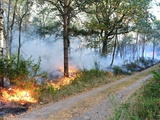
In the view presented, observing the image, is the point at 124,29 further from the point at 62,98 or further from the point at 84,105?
the point at 84,105

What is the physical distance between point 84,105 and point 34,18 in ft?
73.6

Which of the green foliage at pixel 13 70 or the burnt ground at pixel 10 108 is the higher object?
the green foliage at pixel 13 70

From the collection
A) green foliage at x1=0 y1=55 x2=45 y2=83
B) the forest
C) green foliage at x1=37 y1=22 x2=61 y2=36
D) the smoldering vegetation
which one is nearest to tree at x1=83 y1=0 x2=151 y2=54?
the forest

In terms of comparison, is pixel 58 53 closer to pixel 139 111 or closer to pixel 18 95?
pixel 18 95

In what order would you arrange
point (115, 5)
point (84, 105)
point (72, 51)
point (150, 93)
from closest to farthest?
point (150, 93), point (84, 105), point (115, 5), point (72, 51)

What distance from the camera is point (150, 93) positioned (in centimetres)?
765

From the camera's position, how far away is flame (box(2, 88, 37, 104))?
9.28 m

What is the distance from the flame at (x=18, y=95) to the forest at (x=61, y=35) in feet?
0.57

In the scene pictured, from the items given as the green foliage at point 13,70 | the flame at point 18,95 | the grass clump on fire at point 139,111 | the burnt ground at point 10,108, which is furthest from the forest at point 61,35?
the grass clump on fire at point 139,111

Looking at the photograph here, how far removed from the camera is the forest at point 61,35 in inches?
411

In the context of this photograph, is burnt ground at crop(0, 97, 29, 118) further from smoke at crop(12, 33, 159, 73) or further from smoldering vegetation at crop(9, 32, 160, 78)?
smoke at crop(12, 33, 159, 73)

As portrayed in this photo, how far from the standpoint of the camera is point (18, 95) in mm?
9648

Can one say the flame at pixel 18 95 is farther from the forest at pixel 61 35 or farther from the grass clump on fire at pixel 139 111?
the grass clump on fire at pixel 139 111

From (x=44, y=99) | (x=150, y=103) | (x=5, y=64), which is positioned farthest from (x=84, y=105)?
(x=5, y=64)
